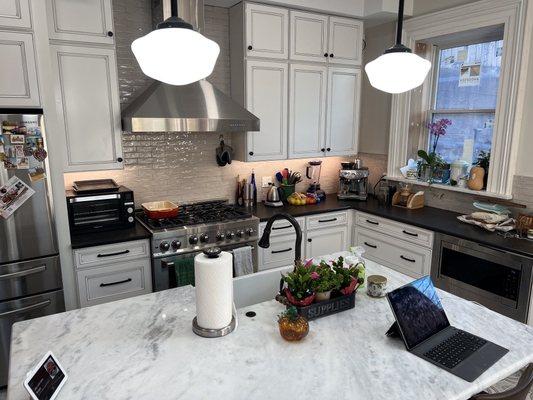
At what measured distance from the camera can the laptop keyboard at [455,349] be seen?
1472 mm

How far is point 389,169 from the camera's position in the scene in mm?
4211

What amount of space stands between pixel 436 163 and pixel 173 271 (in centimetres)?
260

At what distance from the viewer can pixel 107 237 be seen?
2.92 metres

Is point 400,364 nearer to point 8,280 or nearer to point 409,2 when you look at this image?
point 8,280

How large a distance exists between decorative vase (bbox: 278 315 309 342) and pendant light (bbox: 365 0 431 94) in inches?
41.3

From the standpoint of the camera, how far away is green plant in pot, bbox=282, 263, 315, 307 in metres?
1.69

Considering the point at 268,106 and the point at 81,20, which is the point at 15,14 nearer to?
the point at 81,20

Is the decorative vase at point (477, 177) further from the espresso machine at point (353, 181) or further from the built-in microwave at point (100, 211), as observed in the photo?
the built-in microwave at point (100, 211)

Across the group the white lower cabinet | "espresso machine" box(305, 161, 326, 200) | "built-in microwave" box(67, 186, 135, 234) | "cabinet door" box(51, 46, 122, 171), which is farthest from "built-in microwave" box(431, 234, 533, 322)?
"cabinet door" box(51, 46, 122, 171)

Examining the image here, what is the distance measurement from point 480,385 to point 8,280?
2.66 metres

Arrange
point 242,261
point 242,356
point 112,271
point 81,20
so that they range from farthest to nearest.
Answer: point 242,261 → point 112,271 → point 81,20 → point 242,356

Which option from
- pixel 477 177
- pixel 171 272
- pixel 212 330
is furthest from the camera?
pixel 477 177

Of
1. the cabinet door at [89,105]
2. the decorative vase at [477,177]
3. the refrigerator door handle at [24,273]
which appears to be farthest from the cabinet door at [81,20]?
the decorative vase at [477,177]

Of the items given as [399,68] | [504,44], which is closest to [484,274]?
[504,44]
